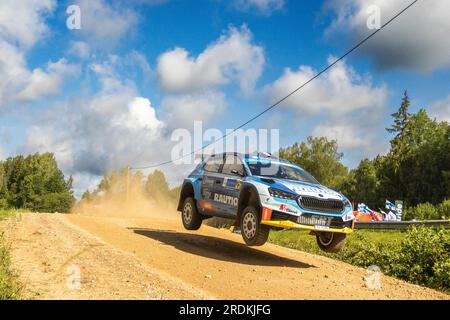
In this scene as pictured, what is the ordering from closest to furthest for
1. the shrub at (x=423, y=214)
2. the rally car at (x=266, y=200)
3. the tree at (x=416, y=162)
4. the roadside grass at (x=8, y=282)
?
the roadside grass at (x=8, y=282), the rally car at (x=266, y=200), the shrub at (x=423, y=214), the tree at (x=416, y=162)

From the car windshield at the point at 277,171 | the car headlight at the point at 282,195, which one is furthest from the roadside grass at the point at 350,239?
the car headlight at the point at 282,195

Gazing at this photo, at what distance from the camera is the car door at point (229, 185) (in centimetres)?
958

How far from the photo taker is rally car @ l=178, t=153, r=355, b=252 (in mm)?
8466

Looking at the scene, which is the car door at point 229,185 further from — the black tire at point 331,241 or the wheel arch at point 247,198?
the black tire at point 331,241

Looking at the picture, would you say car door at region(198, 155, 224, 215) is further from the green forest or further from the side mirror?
the green forest

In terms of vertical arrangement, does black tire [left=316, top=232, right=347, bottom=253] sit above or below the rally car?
below

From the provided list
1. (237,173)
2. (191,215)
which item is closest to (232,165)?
(237,173)

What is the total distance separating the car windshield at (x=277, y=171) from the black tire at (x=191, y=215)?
2223 mm

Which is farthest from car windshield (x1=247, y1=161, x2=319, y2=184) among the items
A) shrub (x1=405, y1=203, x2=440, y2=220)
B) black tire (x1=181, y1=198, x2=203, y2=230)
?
shrub (x1=405, y1=203, x2=440, y2=220)

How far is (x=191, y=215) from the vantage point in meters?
11.3

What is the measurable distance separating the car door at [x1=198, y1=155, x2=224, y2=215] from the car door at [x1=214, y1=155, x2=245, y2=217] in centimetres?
14

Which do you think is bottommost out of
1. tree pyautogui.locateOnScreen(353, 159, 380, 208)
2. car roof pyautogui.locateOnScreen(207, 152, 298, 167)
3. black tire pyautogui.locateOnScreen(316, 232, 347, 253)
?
black tire pyautogui.locateOnScreen(316, 232, 347, 253)

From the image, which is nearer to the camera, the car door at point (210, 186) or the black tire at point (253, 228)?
the black tire at point (253, 228)
